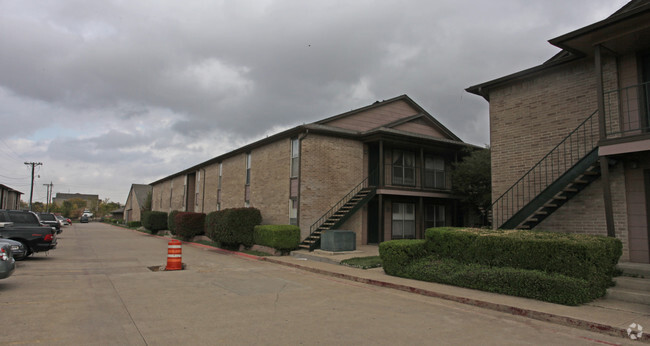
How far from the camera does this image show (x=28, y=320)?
6.38m

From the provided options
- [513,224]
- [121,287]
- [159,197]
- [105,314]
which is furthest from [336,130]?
[159,197]

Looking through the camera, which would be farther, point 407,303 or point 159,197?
point 159,197

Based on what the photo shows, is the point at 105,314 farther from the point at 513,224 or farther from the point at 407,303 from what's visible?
the point at 513,224

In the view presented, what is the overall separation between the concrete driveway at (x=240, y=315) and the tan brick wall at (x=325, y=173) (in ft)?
27.0

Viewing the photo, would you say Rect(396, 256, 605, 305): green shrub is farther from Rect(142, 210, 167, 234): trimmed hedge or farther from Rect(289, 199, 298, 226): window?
Rect(142, 210, 167, 234): trimmed hedge

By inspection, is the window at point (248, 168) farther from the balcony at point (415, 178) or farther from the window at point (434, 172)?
the window at point (434, 172)

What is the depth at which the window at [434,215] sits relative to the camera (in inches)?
925

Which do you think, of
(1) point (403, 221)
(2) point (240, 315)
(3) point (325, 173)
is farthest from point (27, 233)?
(1) point (403, 221)

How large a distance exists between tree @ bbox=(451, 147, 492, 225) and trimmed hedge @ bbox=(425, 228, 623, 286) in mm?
10515

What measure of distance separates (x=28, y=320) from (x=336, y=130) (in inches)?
610

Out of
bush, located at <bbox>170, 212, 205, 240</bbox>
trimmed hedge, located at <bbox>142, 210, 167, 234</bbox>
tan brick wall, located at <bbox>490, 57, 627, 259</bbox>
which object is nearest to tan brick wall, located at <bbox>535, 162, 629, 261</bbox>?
tan brick wall, located at <bbox>490, 57, 627, 259</bbox>

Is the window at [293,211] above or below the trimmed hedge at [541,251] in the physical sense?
above

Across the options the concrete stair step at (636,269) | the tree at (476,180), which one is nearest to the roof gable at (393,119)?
the tree at (476,180)

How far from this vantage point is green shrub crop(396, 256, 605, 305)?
773 centimetres
